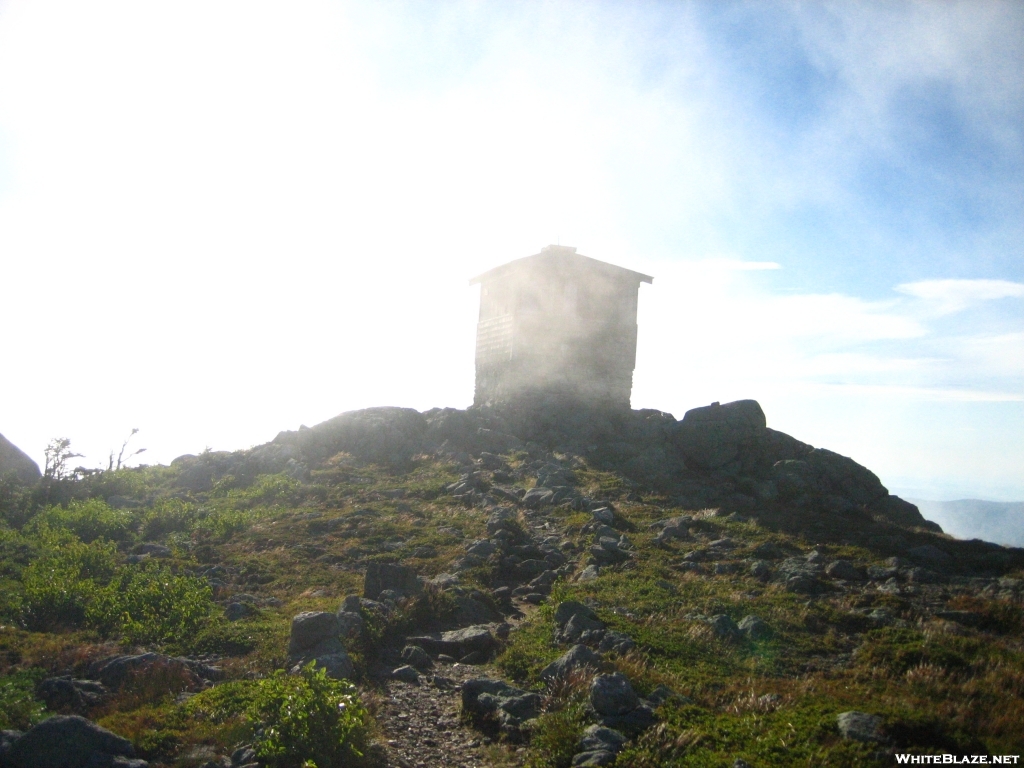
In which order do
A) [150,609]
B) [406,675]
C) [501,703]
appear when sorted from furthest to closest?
[150,609] < [406,675] < [501,703]

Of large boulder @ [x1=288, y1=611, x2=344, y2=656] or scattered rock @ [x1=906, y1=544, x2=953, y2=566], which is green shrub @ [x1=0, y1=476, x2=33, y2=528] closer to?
large boulder @ [x1=288, y1=611, x2=344, y2=656]

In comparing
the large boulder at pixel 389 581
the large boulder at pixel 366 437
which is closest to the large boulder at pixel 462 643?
the large boulder at pixel 389 581

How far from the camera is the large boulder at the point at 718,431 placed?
25266 millimetres

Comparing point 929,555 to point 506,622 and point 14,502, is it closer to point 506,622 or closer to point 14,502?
point 506,622

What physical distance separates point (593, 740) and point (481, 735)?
1.55 metres

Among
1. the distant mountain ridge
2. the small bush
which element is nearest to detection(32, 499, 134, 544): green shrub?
the small bush

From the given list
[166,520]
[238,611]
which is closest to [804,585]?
[238,611]

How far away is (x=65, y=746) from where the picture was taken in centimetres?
709

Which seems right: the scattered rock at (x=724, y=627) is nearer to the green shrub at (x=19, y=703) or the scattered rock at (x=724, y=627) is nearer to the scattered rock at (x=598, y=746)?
the scattered rock at (x=598, y=746)

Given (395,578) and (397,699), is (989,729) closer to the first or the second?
(397,699)

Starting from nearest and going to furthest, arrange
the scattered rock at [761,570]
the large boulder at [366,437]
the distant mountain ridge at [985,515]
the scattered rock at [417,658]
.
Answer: the scattered rock at [417,658]
the scattered rock at [761,570]
the large boulder at [366,437]
the distant mountain ridge at [985,515]

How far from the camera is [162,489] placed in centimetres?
2527

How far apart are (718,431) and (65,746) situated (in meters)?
21.8

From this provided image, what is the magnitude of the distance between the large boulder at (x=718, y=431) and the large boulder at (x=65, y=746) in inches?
813
